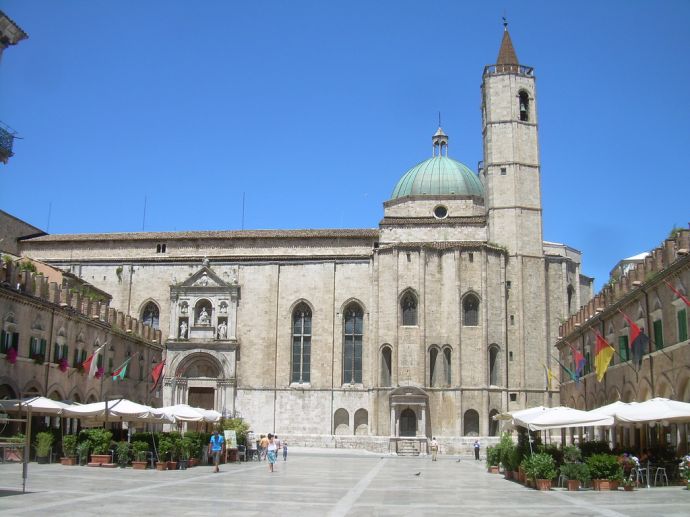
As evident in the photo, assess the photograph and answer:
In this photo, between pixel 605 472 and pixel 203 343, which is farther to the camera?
pixel 203 343

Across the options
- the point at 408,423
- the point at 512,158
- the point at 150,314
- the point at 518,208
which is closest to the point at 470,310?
the point at 518,208

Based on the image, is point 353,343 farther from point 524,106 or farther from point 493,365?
point 524,106

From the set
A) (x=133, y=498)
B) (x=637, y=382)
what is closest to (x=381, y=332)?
(x=637, y=382)

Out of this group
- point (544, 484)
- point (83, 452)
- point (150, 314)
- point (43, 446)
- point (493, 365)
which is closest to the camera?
point (544, 484)

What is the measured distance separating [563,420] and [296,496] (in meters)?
8.97

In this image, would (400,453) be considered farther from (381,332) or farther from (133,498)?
(133,498)

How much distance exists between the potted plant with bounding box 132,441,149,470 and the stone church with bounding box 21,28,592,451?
73.1ft

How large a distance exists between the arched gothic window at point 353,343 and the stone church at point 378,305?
10cm

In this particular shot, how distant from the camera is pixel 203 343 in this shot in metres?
52.9

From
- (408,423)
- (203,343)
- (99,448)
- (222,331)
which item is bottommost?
(99,448)

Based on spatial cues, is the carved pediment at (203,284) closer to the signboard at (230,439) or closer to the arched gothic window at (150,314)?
the arched gothic window at (150,314)

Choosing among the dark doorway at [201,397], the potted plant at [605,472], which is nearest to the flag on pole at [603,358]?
the potted plant at [605,472]

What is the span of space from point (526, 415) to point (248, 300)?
3087 cm

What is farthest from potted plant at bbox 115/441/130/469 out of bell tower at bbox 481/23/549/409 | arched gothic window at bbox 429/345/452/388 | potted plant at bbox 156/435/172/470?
bell tower at bbox 481/23/549/409
